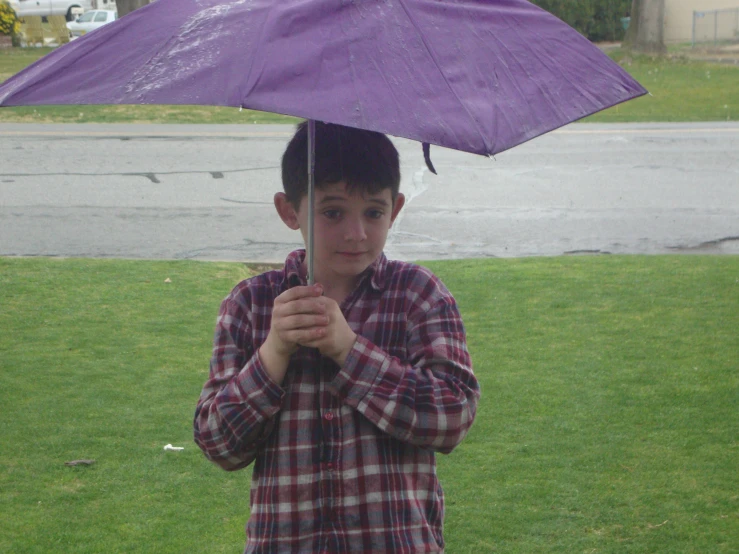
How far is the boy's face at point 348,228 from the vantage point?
2.11 meters

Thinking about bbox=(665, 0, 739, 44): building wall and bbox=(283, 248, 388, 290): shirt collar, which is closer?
bbox=(283, 248, 388, 290): shirt collar

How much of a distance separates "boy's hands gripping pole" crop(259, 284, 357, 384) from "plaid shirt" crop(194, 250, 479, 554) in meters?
0.03

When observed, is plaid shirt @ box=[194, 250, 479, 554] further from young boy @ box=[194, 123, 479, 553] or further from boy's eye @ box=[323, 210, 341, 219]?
boy's eye @ box=[323, 210, 341, 219]

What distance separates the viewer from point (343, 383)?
79.9 inches

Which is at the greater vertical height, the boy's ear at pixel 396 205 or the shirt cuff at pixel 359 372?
the boy's ear at pixel 396 205

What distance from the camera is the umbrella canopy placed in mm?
1734

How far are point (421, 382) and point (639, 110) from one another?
1798 cm

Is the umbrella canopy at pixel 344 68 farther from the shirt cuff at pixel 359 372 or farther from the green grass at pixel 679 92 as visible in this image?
the green grass at pixel 679 92

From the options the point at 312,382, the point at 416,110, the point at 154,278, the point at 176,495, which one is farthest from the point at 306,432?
the point at 154,278

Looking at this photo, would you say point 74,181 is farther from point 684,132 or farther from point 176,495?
point 684,132

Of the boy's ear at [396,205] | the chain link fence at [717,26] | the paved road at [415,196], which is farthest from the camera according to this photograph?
the chain link fence at [717,26]

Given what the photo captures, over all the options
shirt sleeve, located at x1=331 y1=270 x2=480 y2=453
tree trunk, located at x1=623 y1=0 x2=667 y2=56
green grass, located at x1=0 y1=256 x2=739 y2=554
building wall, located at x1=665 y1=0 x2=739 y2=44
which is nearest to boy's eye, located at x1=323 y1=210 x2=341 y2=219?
shirt sleeve, located at x1=331 y1=270 x2=480 y2=453

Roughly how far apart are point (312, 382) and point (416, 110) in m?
0.66

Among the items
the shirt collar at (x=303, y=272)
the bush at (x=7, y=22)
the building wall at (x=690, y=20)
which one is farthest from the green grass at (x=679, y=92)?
the bush at (x=7, y=22)
